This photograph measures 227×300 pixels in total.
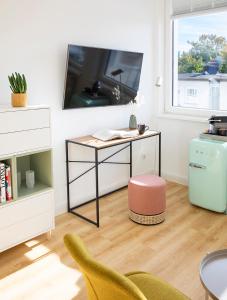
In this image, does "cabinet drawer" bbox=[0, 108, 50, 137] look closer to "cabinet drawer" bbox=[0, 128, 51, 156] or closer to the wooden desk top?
"cabinet drawer" bbox=[0, 128, 51, 156]

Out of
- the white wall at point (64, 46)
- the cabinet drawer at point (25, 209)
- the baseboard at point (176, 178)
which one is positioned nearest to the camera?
the cabinet drawer at point (25, 209)

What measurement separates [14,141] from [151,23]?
101 inches

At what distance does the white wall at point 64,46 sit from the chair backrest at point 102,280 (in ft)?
6.30

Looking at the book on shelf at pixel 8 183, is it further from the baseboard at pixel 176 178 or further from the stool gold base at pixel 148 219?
the baseboard at pixel 176 178

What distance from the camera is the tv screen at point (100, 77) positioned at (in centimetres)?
317

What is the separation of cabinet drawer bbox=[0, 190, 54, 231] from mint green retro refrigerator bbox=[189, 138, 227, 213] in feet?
5.11

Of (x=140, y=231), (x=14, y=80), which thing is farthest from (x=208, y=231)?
(x=14, y=80)

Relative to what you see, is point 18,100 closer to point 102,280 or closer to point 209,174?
point 102,280

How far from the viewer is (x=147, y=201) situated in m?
3.11

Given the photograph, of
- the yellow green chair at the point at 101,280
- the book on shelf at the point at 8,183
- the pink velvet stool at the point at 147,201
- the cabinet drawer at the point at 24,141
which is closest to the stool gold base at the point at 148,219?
the pink velvet stool at the point at 147,201

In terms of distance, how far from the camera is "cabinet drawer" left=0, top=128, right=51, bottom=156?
2.45m

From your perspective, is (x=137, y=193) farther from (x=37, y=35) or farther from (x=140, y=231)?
(x=37, y=35)

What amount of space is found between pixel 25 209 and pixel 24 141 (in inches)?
22.1

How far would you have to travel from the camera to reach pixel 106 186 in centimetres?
393
